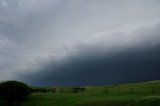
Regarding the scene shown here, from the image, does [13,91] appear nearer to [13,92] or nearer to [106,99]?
[13,92]

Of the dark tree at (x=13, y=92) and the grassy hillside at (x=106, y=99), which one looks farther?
the dark tree at (x=13, y=92)

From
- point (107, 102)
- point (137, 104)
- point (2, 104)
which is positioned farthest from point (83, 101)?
point (2, 104)

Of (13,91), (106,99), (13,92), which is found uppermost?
(13,91)

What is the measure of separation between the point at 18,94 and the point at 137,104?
41.2 m

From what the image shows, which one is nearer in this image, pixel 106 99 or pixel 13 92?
pixel 106 99

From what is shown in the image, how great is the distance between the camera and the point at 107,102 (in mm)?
85750

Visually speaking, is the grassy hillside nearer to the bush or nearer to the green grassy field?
the green grassy field

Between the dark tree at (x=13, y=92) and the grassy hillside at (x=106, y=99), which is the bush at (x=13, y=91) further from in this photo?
the grassy hillside at (x=106, y=99)

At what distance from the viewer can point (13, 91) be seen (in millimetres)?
108750

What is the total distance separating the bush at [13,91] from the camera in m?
108

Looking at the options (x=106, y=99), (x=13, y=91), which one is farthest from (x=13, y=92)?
(x=106, y=99)

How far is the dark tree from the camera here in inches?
4269

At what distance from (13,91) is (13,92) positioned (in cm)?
29

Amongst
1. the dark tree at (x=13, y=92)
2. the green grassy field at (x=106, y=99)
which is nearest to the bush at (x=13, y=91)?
the dark tree at (x=13, y=92)
